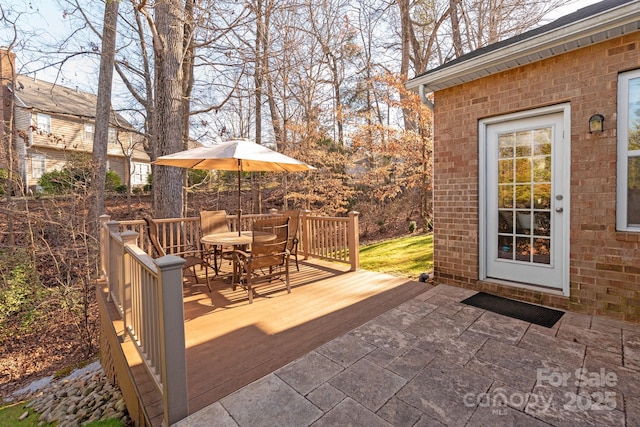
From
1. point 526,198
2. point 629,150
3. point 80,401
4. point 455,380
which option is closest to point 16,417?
point 80,401

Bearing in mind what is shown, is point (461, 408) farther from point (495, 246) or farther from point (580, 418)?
point (495, 246)

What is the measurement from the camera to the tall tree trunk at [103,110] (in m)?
7.64

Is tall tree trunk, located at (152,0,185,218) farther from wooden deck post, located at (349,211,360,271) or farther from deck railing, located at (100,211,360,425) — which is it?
wooden deck post, located at (349,211,360,271)

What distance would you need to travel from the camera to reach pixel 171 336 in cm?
187

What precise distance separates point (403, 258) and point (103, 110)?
8.64m

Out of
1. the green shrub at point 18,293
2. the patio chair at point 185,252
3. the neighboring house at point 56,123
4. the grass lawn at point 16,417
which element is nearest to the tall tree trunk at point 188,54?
the green shrub at point 18,293

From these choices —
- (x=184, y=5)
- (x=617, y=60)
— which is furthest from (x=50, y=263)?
(x=617, y=60)

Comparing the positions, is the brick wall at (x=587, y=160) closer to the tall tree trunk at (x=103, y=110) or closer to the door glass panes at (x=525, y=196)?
the door glass panes at (x=525, y=196)

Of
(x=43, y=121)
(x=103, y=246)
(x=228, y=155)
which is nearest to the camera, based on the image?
(x=228, y=155)

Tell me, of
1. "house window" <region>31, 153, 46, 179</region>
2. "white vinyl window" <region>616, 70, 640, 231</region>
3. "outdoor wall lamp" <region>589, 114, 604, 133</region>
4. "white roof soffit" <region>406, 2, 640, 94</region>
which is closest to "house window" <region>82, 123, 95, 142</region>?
"house window" <region>31, 153, 46, 179</region>

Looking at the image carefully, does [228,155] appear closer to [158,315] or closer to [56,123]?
[158,315]

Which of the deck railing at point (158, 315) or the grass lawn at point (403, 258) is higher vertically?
the deck railing at point (158, 315)

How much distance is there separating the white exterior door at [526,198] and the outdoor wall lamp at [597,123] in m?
0.25

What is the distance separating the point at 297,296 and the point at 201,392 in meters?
2.12
